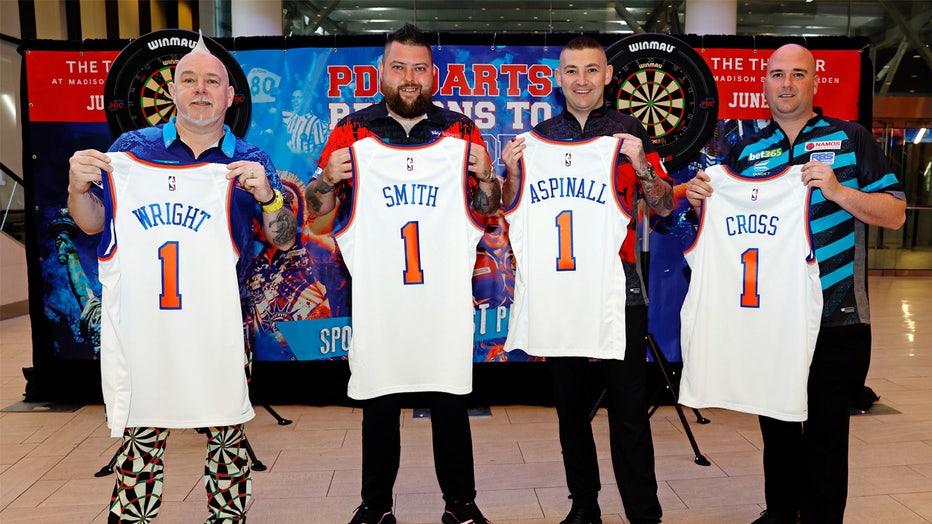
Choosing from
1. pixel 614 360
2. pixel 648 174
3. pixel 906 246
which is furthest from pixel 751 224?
pixel 906 246

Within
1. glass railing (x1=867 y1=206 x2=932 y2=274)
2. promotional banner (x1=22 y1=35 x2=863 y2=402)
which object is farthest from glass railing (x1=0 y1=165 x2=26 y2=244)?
glass railing (x1=867 y1=206 x2=932 y2=274)

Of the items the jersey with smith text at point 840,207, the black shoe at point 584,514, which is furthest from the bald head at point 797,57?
the black shoe at point 584,514

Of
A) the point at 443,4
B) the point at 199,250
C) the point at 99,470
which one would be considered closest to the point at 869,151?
the point at 199,250

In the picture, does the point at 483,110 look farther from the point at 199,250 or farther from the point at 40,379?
the point at 40,379

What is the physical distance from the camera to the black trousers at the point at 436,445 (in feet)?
9.18

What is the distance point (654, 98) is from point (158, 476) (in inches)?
127

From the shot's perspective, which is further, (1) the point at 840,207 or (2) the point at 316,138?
(2) the point at 316,138

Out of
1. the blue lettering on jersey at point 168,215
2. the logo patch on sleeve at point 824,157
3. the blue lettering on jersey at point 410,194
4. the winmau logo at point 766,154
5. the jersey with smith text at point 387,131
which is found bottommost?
the blue lettering on jersey at point 168,215

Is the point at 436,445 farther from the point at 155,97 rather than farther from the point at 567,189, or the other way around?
the point at 155,97

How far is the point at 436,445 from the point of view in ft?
9.29

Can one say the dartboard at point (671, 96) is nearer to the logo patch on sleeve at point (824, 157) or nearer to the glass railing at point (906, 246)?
the logo patch on sleeve at point (824, 157)

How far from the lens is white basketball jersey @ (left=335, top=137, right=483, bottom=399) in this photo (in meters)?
2.67

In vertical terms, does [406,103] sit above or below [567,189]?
above

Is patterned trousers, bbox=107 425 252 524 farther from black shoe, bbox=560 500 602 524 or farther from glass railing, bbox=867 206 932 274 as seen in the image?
glass railing, bbox=867 206 932 274
